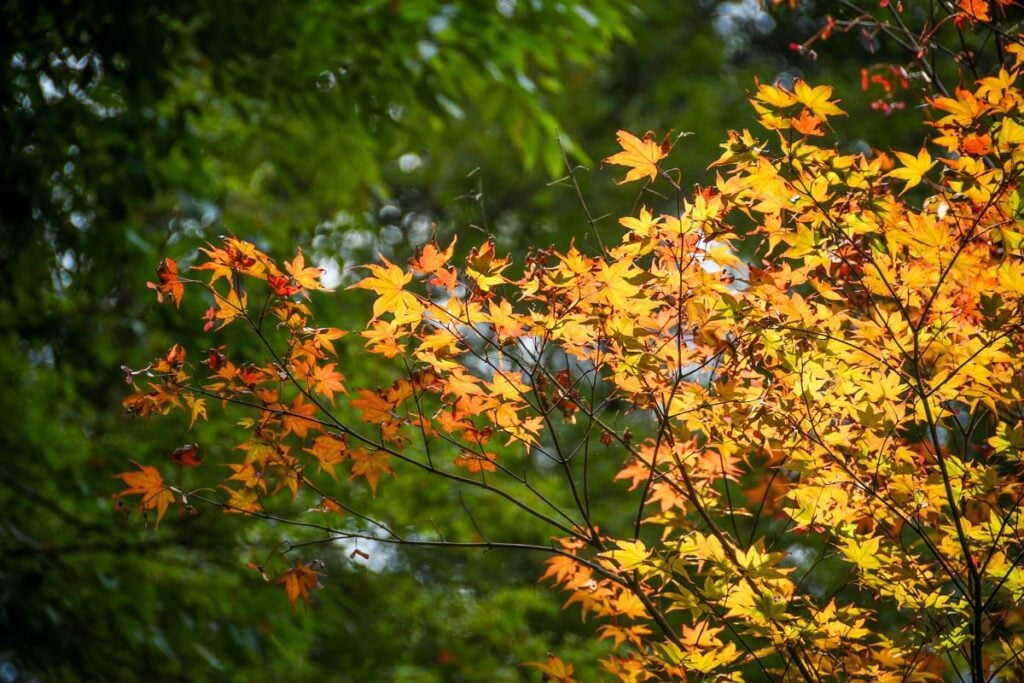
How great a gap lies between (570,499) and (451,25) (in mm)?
3159

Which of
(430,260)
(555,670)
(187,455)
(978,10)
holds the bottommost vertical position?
(555,670)

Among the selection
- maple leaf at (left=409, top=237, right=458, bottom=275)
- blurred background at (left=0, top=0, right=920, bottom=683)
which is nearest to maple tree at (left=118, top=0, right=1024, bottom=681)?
maple leaf at (left=409, top=237, right=458, bottom=275)

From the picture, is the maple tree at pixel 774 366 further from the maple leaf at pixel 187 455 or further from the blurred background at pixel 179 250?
the blurred background at pixel 179 250

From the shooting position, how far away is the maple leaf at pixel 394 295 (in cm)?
149

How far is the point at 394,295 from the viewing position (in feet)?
4.99

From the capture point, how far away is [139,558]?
3330 mm

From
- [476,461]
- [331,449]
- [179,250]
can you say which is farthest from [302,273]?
[179,250]

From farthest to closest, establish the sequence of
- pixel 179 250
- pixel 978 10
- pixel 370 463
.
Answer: pixel 179 250 < pixel 370 463 < pixel 978 10

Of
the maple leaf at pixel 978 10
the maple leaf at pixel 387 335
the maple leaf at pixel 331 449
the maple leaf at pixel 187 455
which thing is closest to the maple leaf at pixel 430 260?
the maple leaf at pixel 387 335

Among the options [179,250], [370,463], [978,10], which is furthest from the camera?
[179,250]

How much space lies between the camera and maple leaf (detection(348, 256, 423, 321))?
1490mm

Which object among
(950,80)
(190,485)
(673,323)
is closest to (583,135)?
(950,80)

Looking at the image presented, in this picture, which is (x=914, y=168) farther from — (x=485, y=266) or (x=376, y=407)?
(x=376, y=407)

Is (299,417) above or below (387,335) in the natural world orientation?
below
